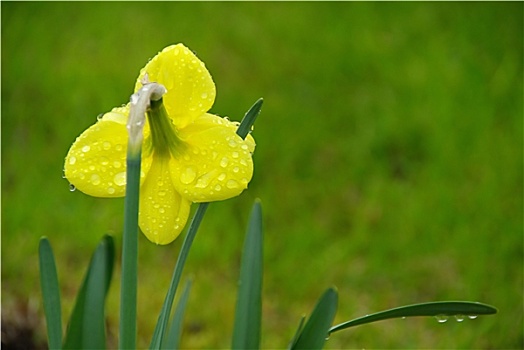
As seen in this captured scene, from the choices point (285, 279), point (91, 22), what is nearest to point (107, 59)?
point (91, 22)

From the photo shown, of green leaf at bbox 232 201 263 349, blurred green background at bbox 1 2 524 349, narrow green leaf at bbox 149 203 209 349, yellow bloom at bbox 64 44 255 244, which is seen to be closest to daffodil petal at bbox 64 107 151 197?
yellow bloom at bbox 64 44 255 244

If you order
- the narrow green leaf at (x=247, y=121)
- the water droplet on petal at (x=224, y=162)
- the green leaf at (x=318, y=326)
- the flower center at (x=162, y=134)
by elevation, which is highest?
the narrow green leaf at (x=247, y=121)

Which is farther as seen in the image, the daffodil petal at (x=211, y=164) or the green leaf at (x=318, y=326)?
the green leaf at (x=318, y=326)

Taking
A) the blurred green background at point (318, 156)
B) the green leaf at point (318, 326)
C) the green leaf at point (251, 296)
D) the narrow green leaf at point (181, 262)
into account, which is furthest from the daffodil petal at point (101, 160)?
the blurred green background at point (318, 156)

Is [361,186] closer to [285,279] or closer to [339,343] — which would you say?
[285,279]

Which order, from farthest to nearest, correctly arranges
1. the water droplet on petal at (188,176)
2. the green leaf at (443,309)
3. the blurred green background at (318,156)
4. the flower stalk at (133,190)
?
the blurred green background at (318,156)
the green leaf at (443,309)
the water droplet on petal at (188,176)
the flower stalk at (133,190)

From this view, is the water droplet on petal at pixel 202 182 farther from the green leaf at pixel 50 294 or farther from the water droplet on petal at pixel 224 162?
the green leaf at pixel 50 294

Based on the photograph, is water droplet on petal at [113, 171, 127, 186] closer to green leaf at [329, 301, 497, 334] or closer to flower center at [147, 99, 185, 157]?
flower center at [147, 99, 185, 157]

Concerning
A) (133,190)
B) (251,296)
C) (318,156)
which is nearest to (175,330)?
(251,296)
